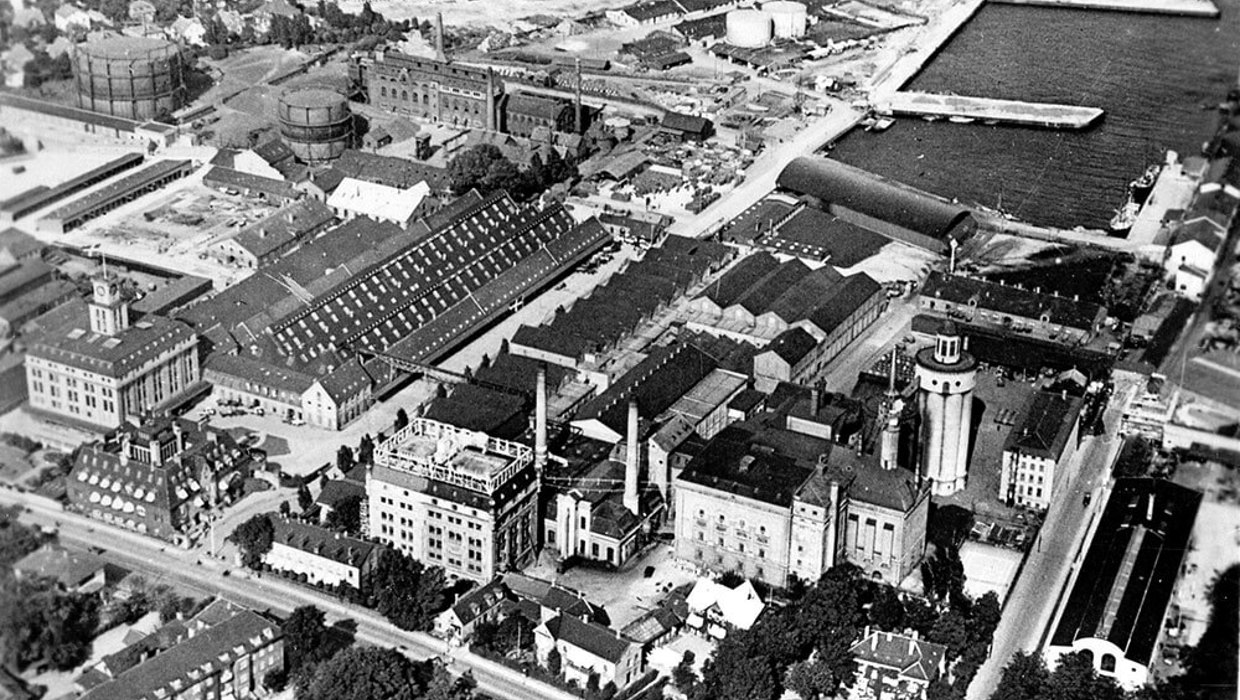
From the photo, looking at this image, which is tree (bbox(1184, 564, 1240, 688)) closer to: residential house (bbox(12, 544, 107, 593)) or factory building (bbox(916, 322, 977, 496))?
factory building (bbox(916, 322, 977, 496))

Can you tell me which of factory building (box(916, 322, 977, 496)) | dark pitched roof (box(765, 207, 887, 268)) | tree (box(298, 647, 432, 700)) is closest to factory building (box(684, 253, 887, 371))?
dark pitched roof (box(765, 207, 887, 268))

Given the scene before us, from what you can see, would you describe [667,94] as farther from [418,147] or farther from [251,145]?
[251,145]

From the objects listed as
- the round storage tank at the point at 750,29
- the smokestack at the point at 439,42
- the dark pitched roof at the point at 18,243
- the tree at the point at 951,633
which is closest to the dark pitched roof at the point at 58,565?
the dark pitched roof at the point at 18,243

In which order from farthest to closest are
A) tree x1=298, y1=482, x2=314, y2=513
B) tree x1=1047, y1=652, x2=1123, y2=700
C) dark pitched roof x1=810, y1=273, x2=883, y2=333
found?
dark pitched roof x1=810, y1=273, x2=883, y2=333 → tree x1=298, y1=482, x2=314, y2=513 → tree x1=1047, y1=652, x2=1123, y2=700

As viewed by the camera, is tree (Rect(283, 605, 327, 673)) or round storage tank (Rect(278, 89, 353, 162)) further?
round storage tank (Rect(278, 89, 353, 162))

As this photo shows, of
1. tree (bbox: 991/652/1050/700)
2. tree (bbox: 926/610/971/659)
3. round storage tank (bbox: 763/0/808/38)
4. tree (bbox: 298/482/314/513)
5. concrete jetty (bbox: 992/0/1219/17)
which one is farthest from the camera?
round storage tank (bbox: 763/0/808/38)

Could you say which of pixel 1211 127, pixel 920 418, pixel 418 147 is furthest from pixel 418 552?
pixel 418 147

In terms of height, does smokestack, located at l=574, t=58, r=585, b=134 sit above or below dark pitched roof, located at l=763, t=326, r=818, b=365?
above
